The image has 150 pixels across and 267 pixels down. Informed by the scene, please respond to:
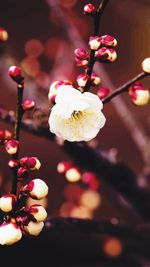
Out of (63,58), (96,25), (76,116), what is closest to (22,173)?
(76,116)

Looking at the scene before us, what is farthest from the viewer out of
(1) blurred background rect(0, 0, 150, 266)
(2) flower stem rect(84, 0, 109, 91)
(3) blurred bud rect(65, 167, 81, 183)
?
Result: (1) blurred background rect(0, 0, 150, 266)

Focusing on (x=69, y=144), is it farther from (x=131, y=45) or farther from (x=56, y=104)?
(x=131, y=45)

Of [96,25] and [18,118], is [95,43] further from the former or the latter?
[18,118]

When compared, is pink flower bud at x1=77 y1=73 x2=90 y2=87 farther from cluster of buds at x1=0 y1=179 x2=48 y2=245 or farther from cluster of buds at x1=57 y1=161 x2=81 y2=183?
cluster of buds at x1=57 y1=161 x2=81 y2=183

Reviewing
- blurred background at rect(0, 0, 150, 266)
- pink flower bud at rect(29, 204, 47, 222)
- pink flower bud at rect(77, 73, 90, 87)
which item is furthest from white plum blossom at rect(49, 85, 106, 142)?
blurred background at rect(0, 0, 150, 266)

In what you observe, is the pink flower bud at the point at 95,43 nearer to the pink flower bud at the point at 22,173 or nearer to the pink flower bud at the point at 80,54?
the pink flower bud at the point at 80,54

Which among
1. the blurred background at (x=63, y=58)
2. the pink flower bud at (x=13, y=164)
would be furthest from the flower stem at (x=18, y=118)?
the blurred background at (x=63, y=58)
